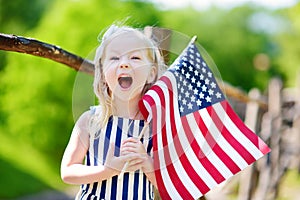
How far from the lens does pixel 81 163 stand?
1039mm

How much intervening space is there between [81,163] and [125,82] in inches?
6.1

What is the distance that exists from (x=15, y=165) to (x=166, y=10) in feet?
10.1

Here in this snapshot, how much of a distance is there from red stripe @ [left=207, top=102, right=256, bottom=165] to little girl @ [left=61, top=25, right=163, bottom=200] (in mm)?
171

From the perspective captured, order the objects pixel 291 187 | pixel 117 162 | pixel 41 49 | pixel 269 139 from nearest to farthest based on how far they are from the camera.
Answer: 1. pixel 117 162
2. pixel 41 49
3. pixel 269 139
4. pixel 291 187

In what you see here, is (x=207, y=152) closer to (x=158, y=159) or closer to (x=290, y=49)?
(x=158, y=159)

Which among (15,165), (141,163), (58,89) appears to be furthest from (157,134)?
(15,165)

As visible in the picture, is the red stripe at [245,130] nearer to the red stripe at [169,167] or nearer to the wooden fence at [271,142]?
the red stripe at [169,167]

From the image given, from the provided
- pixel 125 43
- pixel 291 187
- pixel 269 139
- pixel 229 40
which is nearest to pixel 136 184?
pixel 125 43

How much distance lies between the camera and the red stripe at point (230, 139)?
1171 millimetres

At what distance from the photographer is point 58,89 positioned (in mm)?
7789

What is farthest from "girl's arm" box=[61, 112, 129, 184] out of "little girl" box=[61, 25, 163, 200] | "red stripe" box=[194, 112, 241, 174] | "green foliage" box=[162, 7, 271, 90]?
"green foliage" box=[162, 7, 271, 90]

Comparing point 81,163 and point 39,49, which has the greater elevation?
point 39,49

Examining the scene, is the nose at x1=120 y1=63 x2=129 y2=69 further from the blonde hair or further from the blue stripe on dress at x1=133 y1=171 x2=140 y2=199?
the blue stripe on dress at x1=133 y1=171 x2=140 y2=199

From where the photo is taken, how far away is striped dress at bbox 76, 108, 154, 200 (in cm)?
104
